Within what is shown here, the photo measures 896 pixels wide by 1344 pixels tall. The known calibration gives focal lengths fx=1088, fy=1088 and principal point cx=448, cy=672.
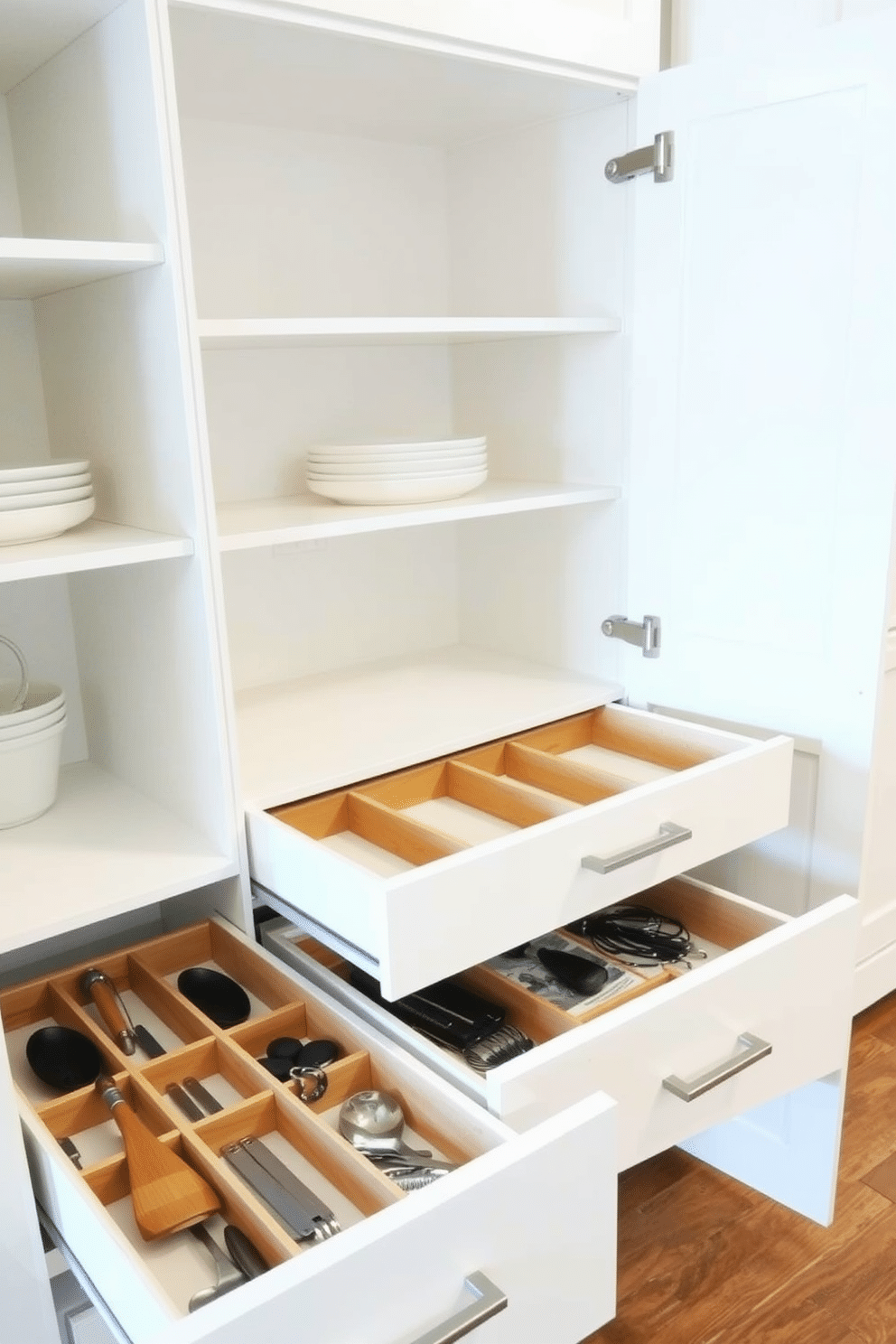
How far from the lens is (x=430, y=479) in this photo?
1545 mm

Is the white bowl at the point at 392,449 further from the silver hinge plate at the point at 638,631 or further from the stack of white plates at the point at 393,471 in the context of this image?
the silver hinge plate at the point at 638,631

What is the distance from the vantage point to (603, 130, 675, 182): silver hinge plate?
152cm

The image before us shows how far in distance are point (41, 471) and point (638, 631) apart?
36.5 inches

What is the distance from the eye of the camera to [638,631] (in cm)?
172

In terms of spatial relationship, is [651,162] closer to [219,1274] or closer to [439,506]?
[439,506]

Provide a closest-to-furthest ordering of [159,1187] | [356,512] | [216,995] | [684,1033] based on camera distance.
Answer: [159,1187] < [684,1033] < [216,995] < [356,512]

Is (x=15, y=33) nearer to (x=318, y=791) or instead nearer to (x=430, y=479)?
(x=430, y=479)

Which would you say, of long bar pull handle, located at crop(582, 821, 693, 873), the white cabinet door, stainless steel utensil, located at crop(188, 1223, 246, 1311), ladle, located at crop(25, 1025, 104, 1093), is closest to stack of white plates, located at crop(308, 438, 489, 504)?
the white cabinet door

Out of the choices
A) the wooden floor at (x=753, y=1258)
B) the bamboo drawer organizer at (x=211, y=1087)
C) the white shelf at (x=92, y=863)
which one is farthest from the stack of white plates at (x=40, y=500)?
the wooden floor at (x=753, y=1258)

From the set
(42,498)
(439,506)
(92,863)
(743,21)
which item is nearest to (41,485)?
(42,498)

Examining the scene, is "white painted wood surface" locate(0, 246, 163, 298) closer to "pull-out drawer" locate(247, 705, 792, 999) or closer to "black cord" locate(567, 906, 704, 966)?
"pull-out drawer" locate(247, 705, 792, 999)

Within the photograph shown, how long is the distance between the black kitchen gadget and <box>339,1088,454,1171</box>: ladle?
224 mm

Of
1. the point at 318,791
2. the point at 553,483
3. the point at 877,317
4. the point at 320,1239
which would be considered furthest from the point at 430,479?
the point at 320,1239

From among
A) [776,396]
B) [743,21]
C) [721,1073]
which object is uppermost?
[743,21]
